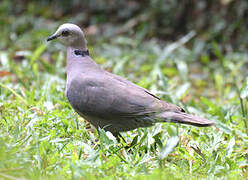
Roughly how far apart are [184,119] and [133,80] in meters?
2.69

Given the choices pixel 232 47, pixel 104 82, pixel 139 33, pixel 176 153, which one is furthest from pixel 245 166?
pixel 139 33

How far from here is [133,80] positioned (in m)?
6.06

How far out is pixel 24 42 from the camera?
753 cm

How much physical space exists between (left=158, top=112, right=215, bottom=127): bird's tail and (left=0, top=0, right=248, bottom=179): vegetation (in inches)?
7.6

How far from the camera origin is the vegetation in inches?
121

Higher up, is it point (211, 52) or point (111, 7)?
point (111, 7)

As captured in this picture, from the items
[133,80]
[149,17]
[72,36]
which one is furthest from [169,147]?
[149,17]

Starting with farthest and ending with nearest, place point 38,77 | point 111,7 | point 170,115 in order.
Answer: point 111,7, point 38,77, point 170,115

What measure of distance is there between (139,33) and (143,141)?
4686mm

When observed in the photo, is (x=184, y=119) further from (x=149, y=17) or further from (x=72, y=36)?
(x=149, y=17)

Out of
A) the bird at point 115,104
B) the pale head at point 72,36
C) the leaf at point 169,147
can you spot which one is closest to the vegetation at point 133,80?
the leaf at point 169,147

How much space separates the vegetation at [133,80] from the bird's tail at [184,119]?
0.63 feet

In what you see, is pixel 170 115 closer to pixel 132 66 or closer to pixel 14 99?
pixel 14 99

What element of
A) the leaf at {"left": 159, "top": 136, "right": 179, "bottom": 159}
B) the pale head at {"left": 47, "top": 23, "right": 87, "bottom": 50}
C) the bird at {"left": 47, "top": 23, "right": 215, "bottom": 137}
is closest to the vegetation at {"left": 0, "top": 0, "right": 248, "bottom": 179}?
the leaf at {"left": 159, "top": 136, "right": 179, "bottom": 159}
